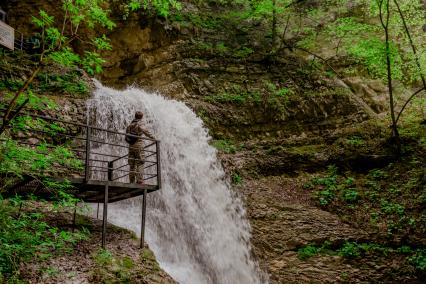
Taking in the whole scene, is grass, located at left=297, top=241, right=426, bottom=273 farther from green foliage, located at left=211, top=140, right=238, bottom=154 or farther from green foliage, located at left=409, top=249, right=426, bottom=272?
green foliage, located at left=211, top=140, right=238, bottom=154

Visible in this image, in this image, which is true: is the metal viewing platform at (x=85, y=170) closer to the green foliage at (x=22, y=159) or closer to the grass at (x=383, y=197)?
the green foliage at (x=22, y=159)

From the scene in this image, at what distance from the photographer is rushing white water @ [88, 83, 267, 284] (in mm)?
9531

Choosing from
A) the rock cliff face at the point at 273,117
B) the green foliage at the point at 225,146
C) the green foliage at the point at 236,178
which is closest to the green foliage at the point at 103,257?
the rock cliff face at the point at 273,117

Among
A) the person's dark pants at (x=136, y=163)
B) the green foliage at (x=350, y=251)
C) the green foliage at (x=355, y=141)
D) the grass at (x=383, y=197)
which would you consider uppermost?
the green foliage at (x=355, y=141)

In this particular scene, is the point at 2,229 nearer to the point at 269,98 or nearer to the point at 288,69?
the point at 269,98

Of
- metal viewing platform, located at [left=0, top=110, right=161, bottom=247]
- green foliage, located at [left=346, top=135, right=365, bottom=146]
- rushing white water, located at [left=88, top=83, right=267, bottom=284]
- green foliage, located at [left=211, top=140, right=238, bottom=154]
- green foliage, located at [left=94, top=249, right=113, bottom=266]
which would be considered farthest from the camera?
green foliage, located at [left=211, top=140, right=238, bottom=154]

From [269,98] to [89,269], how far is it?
39.1 feet

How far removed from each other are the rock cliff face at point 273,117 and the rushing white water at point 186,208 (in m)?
0.64

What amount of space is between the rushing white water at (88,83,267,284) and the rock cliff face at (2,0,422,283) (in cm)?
64

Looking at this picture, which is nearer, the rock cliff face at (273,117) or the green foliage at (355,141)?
the rock cliff face at (273,117)

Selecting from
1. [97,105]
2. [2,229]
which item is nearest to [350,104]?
[97,105]

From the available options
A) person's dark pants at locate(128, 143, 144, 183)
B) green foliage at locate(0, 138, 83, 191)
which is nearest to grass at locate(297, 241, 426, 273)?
person's dark pants at locate(128, 143, 144, 183)

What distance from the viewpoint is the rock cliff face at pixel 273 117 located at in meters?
10.3

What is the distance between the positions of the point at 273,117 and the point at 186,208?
6.85 metres
